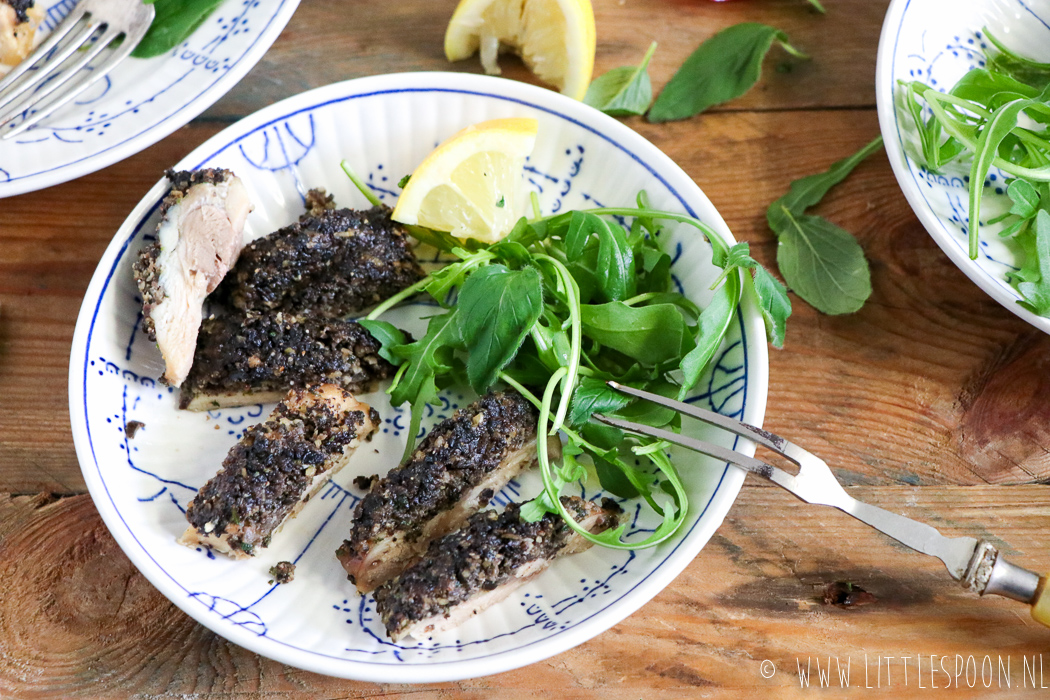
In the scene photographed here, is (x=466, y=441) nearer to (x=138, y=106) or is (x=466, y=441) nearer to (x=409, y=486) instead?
(x=409, y=486)

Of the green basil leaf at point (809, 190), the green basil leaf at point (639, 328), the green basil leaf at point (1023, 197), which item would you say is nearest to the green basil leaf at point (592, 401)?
the green basil leaf at point (639, 328)

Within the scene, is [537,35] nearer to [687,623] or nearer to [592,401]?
[592,401]

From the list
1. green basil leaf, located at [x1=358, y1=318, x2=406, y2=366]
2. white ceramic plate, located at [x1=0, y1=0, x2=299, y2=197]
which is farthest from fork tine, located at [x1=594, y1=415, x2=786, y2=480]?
white ceramic plate, located at [x1=0, y1=0, x2=299, y2=197]

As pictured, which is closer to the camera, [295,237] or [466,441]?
[466,441]

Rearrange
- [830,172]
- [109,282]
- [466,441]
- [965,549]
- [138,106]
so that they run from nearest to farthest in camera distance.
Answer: [965,549] < [466,441] < [109,282] < [138,106] < [830,172]

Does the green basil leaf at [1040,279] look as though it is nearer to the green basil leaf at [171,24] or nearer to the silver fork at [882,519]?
the silver fork at [882,519]

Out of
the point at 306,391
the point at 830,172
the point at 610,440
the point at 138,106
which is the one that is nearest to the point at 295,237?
the point at 306,391

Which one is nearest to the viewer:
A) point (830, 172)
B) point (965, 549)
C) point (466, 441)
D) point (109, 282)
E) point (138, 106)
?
point (965, 549)
